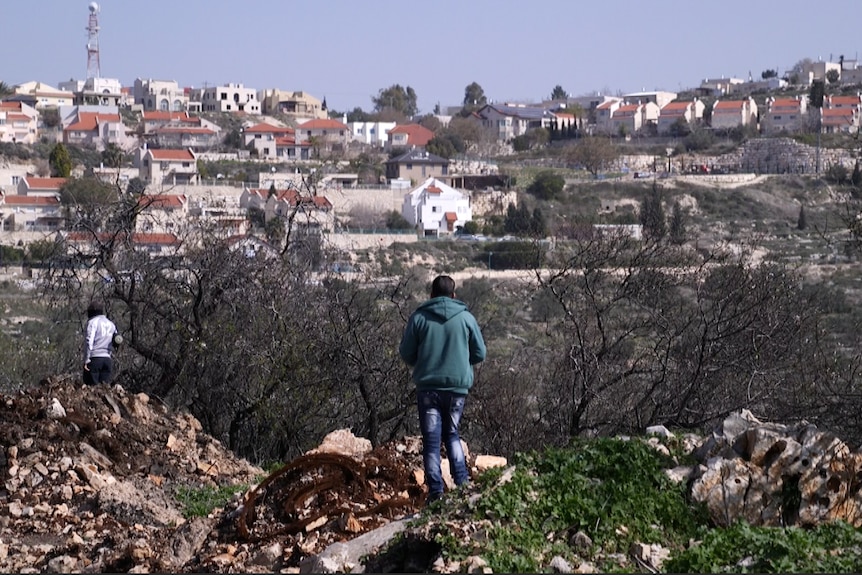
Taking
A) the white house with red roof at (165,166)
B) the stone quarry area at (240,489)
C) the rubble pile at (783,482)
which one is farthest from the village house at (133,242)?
the white house with red roof at (165,166)

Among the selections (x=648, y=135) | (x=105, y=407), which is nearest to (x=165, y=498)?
(x=105, y=407)

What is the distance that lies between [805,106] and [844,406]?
100 metres

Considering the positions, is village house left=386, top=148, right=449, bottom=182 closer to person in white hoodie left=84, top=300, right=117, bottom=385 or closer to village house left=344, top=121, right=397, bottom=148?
village house left=344, top=121, right=397, bottom=148

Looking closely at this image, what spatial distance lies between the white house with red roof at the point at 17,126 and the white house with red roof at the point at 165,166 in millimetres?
16103

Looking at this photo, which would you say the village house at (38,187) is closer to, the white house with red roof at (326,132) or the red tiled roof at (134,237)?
the white house with red roof at (326,132)

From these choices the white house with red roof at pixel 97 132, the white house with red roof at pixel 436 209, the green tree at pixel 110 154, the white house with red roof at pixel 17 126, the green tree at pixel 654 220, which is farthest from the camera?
the white house with red roof at pixel 97 132

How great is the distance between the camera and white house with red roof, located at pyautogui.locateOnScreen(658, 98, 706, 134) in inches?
4240

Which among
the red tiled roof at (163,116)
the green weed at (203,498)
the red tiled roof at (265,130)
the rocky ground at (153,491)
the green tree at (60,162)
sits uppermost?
the red tiled roof at (163,116)

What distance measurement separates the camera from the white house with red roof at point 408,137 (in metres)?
100

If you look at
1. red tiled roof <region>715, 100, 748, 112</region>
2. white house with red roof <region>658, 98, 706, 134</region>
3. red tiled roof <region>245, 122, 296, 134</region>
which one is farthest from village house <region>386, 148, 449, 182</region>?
red tiled roof <region>715, 100, 748, 112</region>

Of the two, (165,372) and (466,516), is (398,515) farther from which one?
(165,372)

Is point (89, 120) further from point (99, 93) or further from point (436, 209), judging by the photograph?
point (436, 209)

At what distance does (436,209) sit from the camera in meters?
70.1

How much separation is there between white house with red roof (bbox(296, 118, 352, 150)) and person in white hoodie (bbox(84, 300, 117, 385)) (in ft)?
283
